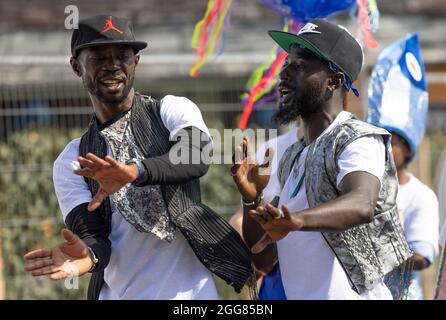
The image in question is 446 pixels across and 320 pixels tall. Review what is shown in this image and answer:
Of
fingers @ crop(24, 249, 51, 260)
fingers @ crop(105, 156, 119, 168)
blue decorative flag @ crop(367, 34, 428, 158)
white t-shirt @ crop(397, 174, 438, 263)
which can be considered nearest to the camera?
fingers @ crop(105, 156, 119, 168)

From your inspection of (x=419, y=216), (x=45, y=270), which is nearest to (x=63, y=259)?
(x=45, y=270)

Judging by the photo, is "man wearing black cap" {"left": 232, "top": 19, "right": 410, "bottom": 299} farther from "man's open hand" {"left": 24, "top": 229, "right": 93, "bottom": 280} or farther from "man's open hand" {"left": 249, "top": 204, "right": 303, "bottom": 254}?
"man's open hand" {"left": 24, "top": 229, "right": 93, "bottom": 280}

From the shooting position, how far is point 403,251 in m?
4.24

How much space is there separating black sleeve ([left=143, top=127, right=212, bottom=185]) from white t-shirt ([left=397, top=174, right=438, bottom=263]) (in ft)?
6.53

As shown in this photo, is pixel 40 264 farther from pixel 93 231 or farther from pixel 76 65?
pixel 76 65

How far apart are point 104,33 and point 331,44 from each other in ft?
2.94

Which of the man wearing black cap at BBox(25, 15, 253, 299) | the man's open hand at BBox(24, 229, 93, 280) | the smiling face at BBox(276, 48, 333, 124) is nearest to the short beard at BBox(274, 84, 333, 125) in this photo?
the smiling face at BBox(276, 48, 333, 124)

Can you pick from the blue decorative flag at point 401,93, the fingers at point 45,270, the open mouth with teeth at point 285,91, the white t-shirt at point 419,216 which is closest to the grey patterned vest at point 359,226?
the open mouth with teeth at point 285,91

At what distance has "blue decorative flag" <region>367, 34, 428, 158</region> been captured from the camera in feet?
18.7

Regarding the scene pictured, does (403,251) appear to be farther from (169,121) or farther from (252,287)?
(169,121)

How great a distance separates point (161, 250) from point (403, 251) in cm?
97

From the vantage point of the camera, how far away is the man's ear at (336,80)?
4.25 meters

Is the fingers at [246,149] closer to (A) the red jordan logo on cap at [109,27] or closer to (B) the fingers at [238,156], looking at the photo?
(B) the fingers at [238,156]
